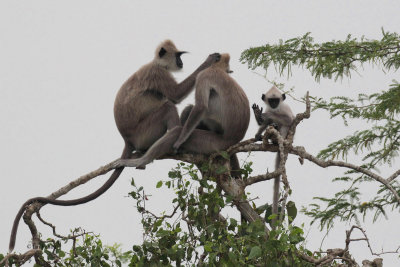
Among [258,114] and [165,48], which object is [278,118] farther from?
[165,48]

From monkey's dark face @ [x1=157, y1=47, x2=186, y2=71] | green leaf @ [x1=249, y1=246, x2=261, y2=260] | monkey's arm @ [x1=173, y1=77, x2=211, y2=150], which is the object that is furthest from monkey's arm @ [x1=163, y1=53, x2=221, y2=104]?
green leaf @ [x1=249, y1=246, x2=261, y2=260]

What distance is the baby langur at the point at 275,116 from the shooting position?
571 cm

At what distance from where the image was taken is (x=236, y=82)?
605cm

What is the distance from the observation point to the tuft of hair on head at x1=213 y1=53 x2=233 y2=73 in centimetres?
607

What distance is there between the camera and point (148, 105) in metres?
6.10

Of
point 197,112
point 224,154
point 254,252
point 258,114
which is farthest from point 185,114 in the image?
point 254,252

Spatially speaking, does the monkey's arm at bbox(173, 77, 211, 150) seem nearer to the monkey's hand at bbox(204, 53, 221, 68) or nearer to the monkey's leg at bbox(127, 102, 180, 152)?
the monkey's leg at bbox(127, 102, 180, 152)

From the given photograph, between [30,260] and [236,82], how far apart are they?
248 centimetres

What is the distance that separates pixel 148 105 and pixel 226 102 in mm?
794

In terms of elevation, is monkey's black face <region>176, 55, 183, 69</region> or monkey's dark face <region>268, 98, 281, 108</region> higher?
monkey's black face <region>176, 55, 183, 69</region>

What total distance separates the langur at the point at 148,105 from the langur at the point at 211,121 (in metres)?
0.19

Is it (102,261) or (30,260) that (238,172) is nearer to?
(102,261)

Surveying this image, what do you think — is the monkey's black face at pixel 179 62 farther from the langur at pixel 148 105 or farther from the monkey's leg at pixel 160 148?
the monkey's leg at pixel 160 148

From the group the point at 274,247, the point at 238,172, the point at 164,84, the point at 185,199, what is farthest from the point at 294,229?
the point at 164,84
